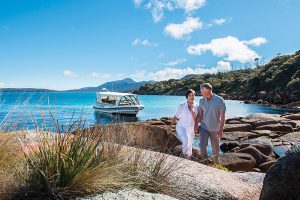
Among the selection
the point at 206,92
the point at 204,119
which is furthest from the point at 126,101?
the point at 206,92

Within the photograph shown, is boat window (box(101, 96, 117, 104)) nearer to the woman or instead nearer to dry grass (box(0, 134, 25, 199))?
the woman

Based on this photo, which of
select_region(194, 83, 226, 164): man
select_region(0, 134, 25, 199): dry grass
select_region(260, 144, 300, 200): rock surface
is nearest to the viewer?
select_region(0, 134, 25, 199): dry grass

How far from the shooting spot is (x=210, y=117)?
10609 mm

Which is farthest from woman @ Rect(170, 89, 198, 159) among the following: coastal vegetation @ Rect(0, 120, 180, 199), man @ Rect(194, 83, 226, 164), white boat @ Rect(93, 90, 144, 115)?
white boat @ Rect(93, 90, 144, 115)

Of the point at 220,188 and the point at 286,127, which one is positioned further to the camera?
the point at 286,127

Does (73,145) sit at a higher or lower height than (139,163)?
higher

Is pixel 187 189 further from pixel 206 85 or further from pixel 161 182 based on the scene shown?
pixel 206 85

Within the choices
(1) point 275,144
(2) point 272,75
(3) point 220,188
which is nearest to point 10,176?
(3) point 220,188

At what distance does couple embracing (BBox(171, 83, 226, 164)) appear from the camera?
10.6 m

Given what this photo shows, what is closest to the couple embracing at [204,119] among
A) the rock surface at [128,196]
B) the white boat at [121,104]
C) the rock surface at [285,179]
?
the rock surface at [285,179]

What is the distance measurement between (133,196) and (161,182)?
3.31 feet

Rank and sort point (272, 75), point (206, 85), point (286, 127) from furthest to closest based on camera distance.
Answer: point (272, 75)
point (286, 127)
point (206, 85)

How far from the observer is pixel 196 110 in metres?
10.9

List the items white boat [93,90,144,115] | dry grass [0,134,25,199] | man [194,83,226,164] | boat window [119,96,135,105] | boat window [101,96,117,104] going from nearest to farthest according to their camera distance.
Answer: dry grass [0,134,25,199] < man [194,83,226,164] < white boat [93,90,144,115] < boat window [119,96,135,105] < boat window [101,96,117,104]
